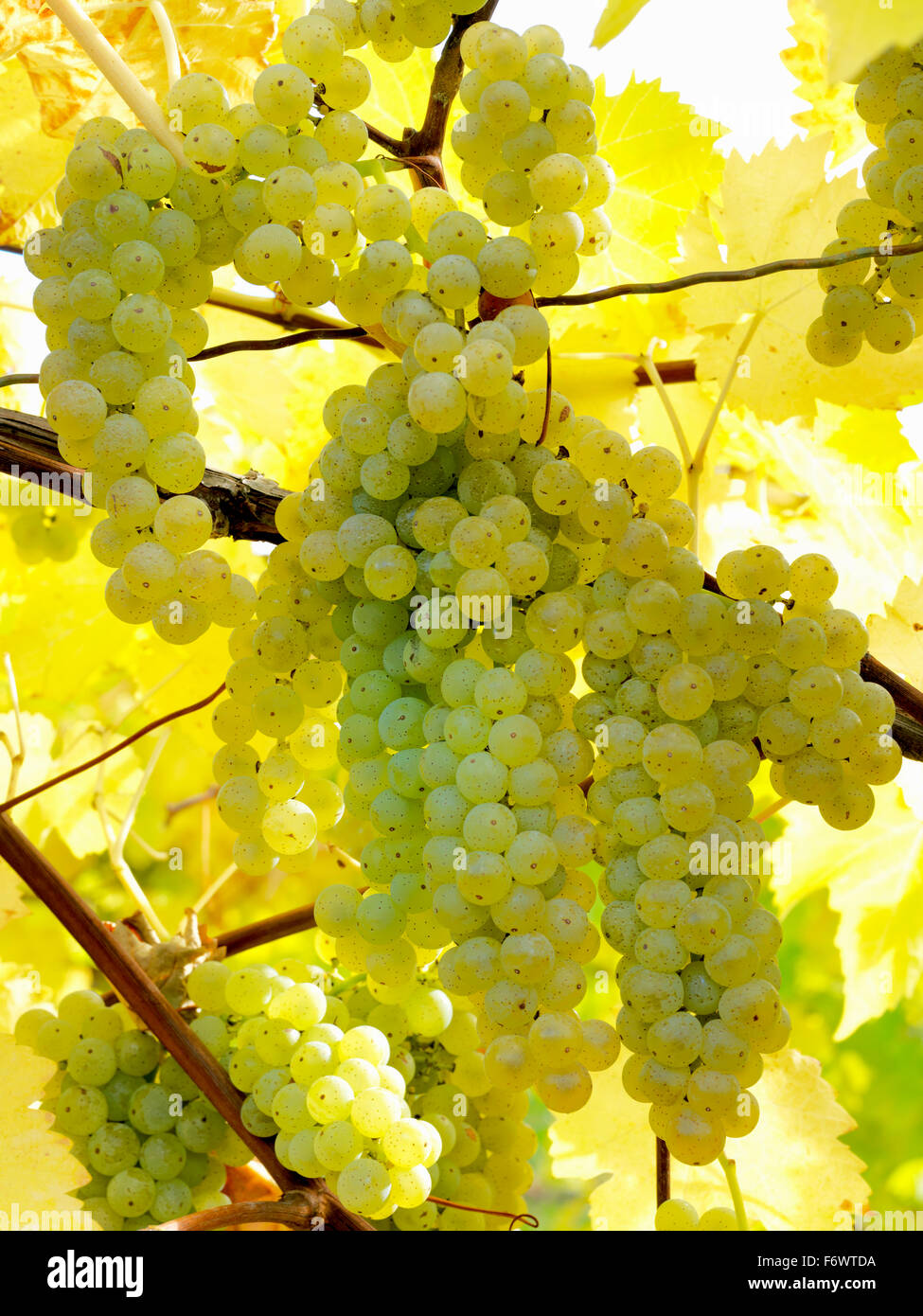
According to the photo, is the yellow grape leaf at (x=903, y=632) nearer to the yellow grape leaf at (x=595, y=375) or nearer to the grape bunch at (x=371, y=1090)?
the yellow grape leaf at (x=595, y=375)

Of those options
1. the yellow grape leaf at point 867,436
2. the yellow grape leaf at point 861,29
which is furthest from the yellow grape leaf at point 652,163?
the yellow grape leaf at point 861,29

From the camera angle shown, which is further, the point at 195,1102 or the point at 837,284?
the point at 195,1102

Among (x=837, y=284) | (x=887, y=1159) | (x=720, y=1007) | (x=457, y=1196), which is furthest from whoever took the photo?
(x=887, y=1159)

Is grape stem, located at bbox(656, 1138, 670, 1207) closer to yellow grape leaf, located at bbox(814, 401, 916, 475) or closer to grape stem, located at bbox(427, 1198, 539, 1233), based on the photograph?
grape stem, located at bbox(427, 1198, 539, 1233)

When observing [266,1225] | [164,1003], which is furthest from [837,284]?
[266,1225]

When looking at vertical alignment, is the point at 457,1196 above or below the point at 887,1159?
above

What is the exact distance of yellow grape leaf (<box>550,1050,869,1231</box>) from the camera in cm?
58

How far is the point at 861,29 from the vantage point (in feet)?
0.91

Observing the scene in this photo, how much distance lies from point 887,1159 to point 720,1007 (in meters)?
1.09

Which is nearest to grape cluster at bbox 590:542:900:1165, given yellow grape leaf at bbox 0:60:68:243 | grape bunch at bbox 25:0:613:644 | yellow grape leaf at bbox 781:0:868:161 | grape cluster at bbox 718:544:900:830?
grape cluster at bbox 718:544:900:830

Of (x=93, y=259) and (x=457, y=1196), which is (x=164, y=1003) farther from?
(x=93, y=259)

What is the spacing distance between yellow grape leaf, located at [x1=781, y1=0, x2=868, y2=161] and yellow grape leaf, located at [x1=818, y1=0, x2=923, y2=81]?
0.36 metres

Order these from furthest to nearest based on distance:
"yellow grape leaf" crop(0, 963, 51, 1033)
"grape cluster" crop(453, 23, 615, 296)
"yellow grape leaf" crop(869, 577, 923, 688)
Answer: "yellow grape leaf" crop(0, 963, 51, 1033)
"yellow grape leaf" crop(869, 577, 923, 688)
"grape cluster" crop(453, 23, 615, 296)

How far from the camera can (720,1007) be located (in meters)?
0.36
